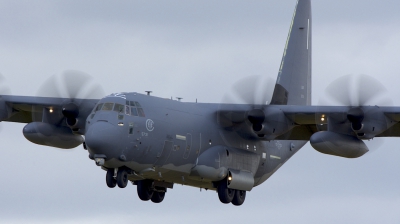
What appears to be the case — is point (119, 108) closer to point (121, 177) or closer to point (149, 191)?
point (121, 177)

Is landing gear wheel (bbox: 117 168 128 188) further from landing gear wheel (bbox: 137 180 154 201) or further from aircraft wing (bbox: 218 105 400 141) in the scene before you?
aircraft wing (bbox: 218 105 400 141)

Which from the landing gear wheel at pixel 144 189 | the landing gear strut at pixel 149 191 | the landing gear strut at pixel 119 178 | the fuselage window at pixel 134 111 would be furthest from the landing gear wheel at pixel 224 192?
the fuselage window at pixel 134 111

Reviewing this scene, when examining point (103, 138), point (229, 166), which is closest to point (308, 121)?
point (229, 166)

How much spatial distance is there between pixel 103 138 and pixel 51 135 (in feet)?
16.5

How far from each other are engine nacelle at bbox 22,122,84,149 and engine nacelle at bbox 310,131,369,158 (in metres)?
8.09

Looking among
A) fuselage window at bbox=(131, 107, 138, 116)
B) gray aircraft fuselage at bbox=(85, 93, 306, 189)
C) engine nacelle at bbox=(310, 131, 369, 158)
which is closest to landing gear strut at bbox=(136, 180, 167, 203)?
gray aircraft fuselage at bbox=(85, 93, 306, 189)

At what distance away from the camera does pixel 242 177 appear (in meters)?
32.1

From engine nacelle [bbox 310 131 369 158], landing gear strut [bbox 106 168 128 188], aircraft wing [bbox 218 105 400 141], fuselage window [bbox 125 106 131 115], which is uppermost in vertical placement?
aircraft wing [bbox 218 105 400 141]

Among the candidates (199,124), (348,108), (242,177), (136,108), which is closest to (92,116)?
(136,108)

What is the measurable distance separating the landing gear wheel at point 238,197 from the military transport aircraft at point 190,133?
0.11 ft

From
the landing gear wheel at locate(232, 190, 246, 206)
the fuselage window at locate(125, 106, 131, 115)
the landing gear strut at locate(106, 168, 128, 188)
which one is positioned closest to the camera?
the fuselage window at locate(125, 106, 131, 115)

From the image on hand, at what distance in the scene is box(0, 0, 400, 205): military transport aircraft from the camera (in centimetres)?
2884

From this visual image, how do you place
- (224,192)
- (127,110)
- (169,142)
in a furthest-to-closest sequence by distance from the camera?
1. (224,192)
2. (169,142)
3. (127,110)

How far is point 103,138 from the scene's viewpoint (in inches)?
1102
